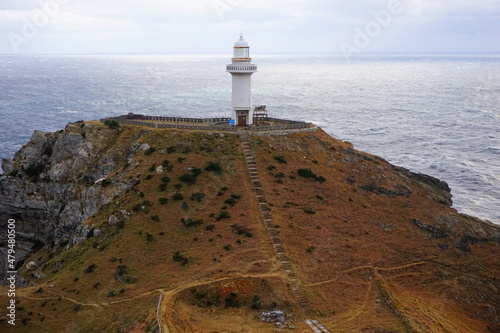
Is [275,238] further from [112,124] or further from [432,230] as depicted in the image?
[112,124]

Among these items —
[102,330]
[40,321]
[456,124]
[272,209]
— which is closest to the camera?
[102,330]

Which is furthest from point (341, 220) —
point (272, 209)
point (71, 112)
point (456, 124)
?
point (71, 112)

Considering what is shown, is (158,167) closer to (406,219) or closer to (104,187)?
(104,187)

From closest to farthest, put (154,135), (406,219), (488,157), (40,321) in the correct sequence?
(40,321), (406,219), (154,135), (488,157)

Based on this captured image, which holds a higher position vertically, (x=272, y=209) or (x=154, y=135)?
(x=154, y=135)

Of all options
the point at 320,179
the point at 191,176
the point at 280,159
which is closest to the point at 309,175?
the point at 320,179

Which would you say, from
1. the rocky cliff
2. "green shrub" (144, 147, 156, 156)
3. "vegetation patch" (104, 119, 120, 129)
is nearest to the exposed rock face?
the rocky cliff

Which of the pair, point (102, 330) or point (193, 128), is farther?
point (193, 128)
